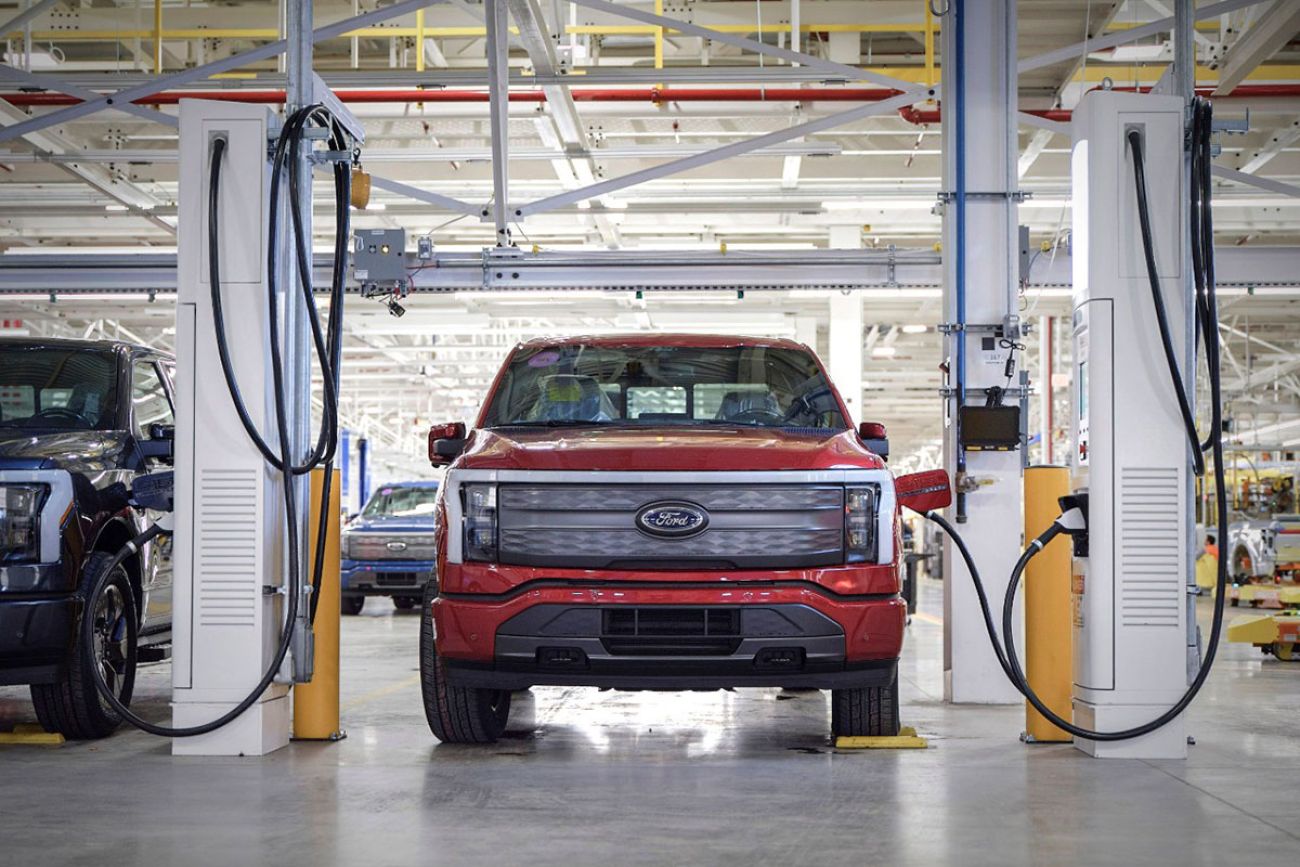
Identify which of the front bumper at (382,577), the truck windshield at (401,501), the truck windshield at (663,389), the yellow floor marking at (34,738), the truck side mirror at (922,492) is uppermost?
the truck windshield at (663,389)

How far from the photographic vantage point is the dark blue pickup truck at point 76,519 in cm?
607

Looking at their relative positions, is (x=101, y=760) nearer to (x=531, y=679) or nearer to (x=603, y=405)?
(x=531, y=679)

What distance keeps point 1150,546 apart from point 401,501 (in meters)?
12.9

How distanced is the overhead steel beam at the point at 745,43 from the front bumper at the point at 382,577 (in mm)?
8321

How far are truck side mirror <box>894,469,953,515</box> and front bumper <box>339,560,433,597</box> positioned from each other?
35.4 ft

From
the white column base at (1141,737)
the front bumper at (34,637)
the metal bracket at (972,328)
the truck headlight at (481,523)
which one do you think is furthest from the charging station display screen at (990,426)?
the front bumper at (34,637)

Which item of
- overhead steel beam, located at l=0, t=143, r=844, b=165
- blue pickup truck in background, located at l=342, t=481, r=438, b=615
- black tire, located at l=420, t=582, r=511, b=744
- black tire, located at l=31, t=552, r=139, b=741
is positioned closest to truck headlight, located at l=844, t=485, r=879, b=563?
black tire, located at l=420, t=582, r=511, b=744

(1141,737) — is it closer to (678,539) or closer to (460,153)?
(678,539)

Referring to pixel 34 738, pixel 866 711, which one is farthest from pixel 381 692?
pixel 866 711

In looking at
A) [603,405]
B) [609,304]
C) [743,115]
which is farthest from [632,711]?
[609,304]

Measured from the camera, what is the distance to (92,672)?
248 inches

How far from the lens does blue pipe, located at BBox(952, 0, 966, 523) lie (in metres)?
8.34

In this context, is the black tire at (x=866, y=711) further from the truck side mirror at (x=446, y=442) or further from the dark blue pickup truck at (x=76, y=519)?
the dark blue pickup truck at (x=76, y=519)

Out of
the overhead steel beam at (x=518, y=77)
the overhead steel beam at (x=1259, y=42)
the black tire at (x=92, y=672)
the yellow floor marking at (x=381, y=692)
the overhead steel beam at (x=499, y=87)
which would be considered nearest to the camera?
the black tire at (x=92, y=672)
